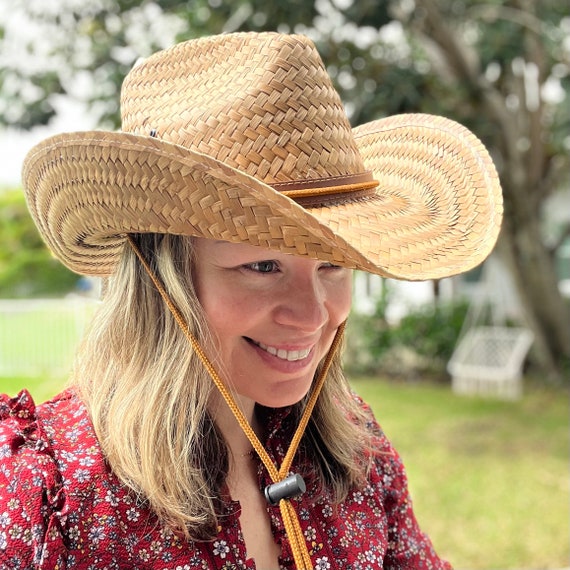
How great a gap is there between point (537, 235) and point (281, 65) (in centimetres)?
754

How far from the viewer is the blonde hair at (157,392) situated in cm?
131

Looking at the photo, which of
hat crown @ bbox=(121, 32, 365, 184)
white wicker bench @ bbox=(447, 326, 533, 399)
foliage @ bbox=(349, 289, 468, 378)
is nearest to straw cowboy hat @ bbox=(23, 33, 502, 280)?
hat crown @ bbox=(121, 32, 365, 184)

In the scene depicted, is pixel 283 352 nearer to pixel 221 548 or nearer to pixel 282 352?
pixel 282 352

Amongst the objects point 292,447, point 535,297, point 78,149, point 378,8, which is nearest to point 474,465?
point 535,297

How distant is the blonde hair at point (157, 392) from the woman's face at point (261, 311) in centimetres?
4

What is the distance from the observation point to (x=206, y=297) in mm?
1316

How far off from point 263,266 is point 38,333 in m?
10.7

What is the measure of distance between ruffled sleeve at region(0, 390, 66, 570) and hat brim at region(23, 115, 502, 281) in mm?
388

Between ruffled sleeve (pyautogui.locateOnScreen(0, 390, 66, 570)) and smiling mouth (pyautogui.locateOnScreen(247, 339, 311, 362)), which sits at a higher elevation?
smiling mouth (pyautogui.locateOnScreen(247, 339, 311, 362))

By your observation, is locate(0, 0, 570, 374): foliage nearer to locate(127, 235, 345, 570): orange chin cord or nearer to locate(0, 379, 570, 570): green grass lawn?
locate(0, 379, 570, 570): green grass lawn

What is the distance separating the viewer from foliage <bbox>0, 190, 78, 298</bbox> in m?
18.7

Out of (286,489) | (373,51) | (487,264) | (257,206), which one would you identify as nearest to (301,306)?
(257,206)

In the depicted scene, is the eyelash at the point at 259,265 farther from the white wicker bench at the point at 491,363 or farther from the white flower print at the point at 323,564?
the white wicker bench at the point at 491,363

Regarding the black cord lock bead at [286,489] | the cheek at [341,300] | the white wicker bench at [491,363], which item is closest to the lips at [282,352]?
the cheek at [341,300]
